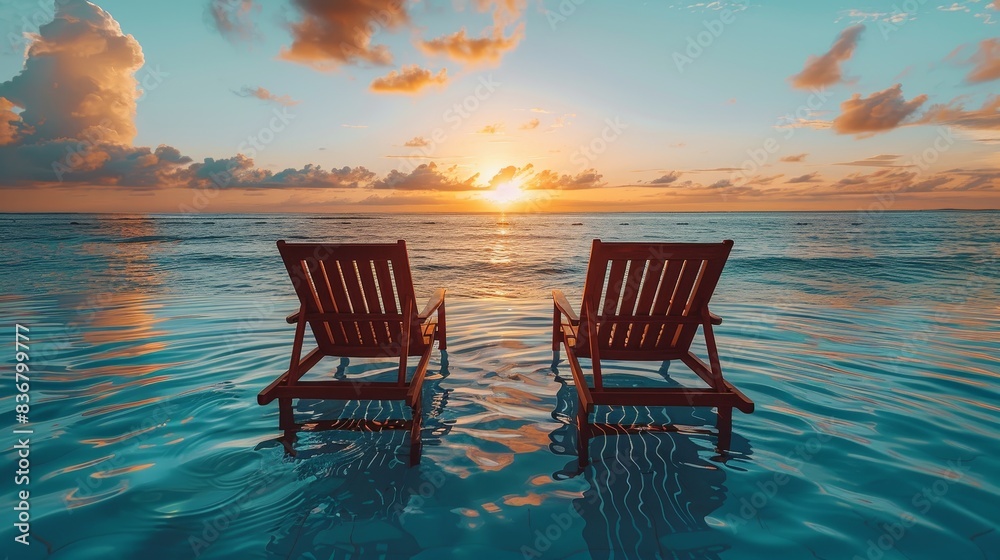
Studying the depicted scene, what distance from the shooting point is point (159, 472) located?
3.39 m

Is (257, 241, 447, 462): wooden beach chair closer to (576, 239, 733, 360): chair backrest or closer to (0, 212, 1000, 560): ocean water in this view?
(0, 212, 1000, 560): ocean water

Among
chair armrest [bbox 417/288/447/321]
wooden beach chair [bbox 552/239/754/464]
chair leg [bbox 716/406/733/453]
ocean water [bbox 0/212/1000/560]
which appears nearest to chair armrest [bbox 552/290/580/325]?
wooden beach chair [bbox 552/239/754/464]

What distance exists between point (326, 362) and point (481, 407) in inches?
103

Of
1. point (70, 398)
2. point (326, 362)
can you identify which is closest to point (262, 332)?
point (326, 362)

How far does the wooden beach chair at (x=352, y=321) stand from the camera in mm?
3678

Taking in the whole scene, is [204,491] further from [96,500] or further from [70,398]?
[70,398]

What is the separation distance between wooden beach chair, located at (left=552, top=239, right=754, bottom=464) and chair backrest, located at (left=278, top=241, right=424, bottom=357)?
5.26 feet

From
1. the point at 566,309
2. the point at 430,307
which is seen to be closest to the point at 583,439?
the point at 566,309

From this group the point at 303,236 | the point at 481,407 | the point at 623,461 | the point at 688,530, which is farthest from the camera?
the point at 303,236

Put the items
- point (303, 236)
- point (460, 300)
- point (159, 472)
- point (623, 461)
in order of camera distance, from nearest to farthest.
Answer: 1. point (159, 472)
2. point (623, 461)
3. point (460, 300)
4. point (303, 236)
